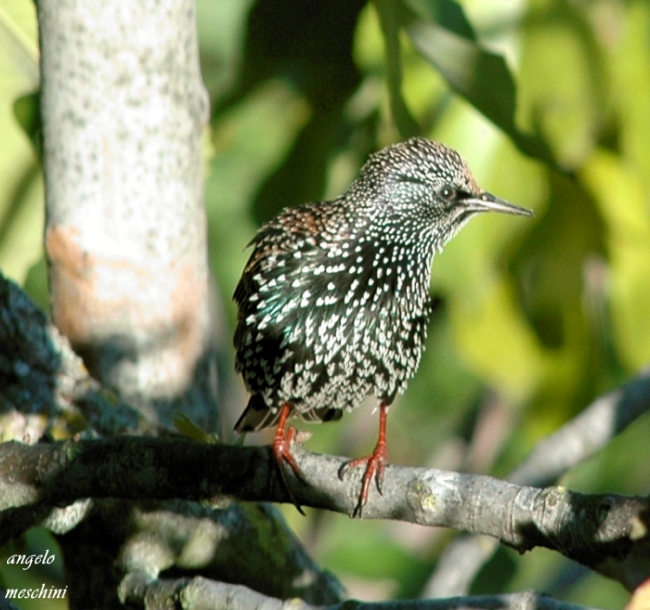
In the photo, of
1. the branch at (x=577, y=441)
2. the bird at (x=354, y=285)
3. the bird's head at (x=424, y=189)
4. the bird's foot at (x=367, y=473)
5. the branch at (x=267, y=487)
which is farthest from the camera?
the branch at (x=577, y=441)

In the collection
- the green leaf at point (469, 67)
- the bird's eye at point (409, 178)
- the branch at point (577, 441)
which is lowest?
the branch at point (577, 441)

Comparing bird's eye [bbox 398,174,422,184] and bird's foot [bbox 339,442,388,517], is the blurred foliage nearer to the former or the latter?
bird's eye [bbox 398,174,422,184]

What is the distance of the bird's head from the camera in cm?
333

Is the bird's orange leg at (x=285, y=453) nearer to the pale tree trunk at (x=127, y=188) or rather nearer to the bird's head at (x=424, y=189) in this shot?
the pale tree trunk at (x=127, y=188)

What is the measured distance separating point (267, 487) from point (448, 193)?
1291 millimetres

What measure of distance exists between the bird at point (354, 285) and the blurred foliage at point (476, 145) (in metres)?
0.21

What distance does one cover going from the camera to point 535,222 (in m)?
3.87

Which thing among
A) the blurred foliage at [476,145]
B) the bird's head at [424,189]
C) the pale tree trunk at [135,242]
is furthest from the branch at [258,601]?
the blurred foliage at [476,145]

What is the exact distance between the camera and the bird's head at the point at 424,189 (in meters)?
3.33

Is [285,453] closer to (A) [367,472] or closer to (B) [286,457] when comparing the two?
(B) [286,457]

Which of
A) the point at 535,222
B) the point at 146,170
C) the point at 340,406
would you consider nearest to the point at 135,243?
the point at 146,170

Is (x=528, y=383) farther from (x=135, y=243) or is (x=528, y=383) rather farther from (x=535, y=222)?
(x=135, y=243)

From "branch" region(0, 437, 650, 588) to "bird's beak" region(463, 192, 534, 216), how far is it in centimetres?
101

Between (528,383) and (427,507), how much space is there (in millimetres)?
2098
